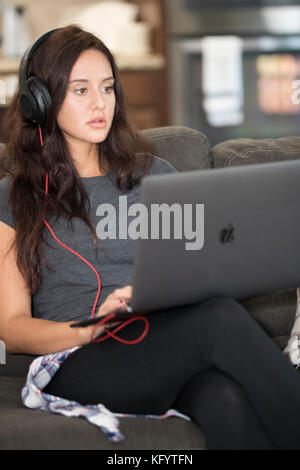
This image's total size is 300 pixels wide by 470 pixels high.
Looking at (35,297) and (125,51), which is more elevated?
(125,51)

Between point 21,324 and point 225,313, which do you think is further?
point 21,324

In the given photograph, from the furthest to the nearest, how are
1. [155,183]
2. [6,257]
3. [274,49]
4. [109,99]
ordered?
[274,49]
[109,99]
[6,257]
[155,183]

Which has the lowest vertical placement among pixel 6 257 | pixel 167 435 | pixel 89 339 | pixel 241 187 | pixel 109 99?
pixel 167 435

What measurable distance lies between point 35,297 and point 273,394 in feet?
1.96

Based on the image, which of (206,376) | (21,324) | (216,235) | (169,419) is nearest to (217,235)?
(216,235)

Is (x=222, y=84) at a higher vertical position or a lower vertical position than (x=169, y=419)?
higher

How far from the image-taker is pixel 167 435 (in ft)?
4.38

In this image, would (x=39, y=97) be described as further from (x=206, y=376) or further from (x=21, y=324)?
(x=206, y=376)

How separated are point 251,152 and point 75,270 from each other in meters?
0.64

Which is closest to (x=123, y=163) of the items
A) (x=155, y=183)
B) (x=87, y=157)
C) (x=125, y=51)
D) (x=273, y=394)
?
(x=87, y=157)

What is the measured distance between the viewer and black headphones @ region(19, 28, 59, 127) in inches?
62.3

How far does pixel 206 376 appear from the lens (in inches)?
52.2

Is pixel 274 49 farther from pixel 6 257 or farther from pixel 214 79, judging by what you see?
pixel 6 257

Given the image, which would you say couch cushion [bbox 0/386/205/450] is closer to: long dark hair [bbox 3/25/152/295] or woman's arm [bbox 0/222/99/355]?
woman's arm [bbox 0/222/99/355]
